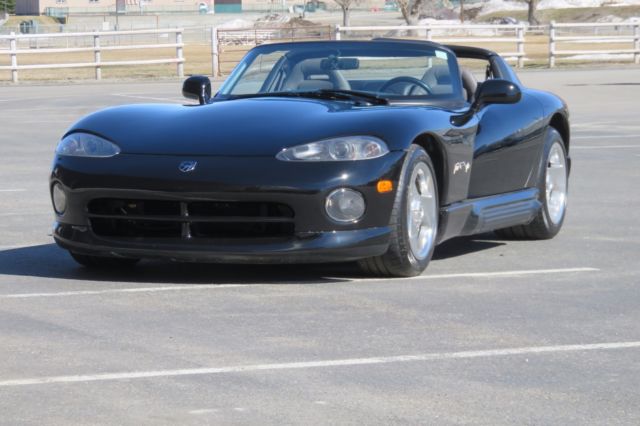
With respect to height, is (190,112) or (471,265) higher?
(190,112)

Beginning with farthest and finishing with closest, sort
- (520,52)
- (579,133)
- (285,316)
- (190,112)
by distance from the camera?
(520,52) < (579,133) < (190,112) < (285,316)

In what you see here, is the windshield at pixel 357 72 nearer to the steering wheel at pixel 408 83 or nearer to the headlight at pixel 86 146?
the steering wheel at pixel 408 83

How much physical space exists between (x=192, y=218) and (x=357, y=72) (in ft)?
5.83

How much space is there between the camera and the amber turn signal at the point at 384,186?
24.3ft

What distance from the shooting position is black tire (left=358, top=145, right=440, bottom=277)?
7.50 m

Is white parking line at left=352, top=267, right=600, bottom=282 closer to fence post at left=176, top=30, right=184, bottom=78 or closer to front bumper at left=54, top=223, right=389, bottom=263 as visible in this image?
front bumper at left=54, top=223, right=389, bottom=263

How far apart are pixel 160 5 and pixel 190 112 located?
474 ft

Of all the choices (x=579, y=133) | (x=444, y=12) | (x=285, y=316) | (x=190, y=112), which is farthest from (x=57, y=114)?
(x=444, y=12)

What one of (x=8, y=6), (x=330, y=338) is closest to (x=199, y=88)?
(x=330, y=338)

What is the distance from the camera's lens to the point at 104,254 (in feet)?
25.1

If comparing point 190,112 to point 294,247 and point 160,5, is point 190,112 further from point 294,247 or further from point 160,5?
point 160,5

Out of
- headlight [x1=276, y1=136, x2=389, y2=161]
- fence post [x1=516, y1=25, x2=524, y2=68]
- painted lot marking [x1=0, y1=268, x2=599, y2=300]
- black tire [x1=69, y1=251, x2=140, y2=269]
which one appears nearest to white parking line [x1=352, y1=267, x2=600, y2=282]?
painted lot marking [x1=0, y1=268, x2=599, y2=300]

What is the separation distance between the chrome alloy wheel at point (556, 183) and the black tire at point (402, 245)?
1.88 m

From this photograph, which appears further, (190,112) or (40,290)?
(190,112)
